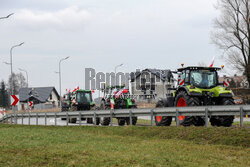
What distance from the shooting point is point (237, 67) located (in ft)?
128

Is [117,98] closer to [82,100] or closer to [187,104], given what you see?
[82,100]

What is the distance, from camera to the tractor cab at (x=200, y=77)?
17.2 m

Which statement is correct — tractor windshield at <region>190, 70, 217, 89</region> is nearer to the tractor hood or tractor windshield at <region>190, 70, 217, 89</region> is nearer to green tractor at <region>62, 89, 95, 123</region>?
the tractor hood

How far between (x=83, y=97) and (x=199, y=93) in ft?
57.3

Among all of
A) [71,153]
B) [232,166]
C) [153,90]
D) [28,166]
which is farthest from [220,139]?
[153,90]

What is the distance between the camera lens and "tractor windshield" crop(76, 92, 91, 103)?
32125 mm

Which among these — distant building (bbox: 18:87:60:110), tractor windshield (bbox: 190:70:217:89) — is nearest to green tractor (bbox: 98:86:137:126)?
tractor windshield (bbox: 190:70:217:89)

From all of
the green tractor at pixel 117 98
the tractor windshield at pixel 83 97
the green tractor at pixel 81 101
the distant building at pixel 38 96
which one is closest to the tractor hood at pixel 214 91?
the green tractor at pixel 117 98

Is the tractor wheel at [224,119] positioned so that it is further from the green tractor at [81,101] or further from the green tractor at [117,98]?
the green tractor at [81,101]

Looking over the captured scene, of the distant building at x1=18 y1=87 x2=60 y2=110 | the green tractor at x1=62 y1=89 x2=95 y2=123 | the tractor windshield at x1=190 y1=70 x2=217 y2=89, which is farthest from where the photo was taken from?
the distant building at x1=18 y1=87 x2=60 y2=110

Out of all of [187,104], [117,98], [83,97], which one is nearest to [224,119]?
[187,104]

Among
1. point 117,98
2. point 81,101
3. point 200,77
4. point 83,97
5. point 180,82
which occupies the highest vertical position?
point 200,77

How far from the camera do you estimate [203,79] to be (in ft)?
57.0

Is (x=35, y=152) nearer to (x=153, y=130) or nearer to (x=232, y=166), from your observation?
(x=232, y=166)
